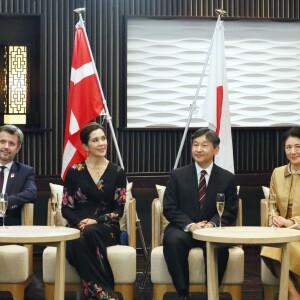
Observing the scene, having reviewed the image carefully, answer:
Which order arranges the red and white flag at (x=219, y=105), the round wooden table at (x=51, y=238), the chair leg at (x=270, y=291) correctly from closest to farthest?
the round wooden table at (x=51, y=238) < the chair leg at (x=270, y=291) < the red and white flag at (x=219, y=105)

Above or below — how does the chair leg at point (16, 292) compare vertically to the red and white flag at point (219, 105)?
below

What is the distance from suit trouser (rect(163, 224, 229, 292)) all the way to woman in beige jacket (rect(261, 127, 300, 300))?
324mm

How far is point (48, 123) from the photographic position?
26.5ft

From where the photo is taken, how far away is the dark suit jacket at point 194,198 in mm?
5777

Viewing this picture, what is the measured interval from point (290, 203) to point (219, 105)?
177cm

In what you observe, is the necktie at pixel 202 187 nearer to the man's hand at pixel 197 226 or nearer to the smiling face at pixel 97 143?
the man's hand at pixel 197 226

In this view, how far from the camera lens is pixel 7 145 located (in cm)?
603

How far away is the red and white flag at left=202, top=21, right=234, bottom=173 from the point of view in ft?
24.0

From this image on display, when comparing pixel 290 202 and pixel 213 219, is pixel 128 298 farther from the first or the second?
pixel 290 202

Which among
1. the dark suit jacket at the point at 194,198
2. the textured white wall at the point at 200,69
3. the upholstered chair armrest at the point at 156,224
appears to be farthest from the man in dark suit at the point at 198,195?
the textured white wall at the point at 200,69

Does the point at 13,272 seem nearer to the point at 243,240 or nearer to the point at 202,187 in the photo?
the point at 202,187

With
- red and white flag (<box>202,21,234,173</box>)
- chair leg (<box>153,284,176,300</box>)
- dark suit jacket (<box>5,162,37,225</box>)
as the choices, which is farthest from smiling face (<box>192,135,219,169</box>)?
red and white flag (<box>202,21,234,173</box>)

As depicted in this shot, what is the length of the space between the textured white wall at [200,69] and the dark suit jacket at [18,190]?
230 cm

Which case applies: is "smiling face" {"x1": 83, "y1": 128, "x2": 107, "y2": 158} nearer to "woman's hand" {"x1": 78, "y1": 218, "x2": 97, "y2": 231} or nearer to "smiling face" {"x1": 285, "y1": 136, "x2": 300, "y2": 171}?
"woman's hand" {"x1": 78, "y1": 218, "x2": 97, "y2": 231}
